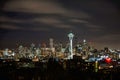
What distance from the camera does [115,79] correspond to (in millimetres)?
45000

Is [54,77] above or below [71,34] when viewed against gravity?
below

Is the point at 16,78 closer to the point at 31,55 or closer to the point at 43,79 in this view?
the point at 43,79

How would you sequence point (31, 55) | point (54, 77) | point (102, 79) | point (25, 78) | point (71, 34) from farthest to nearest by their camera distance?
point (31, 55) < point (71, 34) < point (102, 79) < point (25, 78) < point (54, 77)

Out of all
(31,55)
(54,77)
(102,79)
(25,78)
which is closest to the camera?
(54,77)

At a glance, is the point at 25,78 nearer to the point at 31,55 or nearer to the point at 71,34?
the point at 71,34

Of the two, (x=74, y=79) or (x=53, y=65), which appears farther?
(x=53, y=65)

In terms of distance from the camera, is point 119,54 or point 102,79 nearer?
point 102,79

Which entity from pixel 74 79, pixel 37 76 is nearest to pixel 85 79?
pixel 74 79

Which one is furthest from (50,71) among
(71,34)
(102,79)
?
(71,34)

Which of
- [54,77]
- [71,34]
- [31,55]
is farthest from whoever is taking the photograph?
[31,55]

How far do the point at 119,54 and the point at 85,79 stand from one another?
91.9m

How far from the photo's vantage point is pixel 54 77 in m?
40.5

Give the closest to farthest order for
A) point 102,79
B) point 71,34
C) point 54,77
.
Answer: point 54,77 < point 102,79 < point 71,34

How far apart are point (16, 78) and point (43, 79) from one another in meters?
4.15
